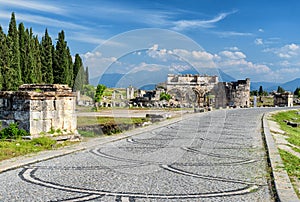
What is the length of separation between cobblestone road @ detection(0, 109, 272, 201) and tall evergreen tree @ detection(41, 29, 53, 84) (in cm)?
4362

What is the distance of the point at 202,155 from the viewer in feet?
33.3

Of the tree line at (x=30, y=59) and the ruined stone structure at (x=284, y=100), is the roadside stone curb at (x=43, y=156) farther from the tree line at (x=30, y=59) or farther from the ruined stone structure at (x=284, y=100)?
the ruined stone structure at (x=284, y=100)

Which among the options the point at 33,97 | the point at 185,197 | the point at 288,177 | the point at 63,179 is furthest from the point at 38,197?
the point at 33,97

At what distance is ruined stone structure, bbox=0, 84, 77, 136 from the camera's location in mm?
11469

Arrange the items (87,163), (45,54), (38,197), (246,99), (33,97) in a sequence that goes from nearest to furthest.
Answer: (38,197) → (87,163) → (33,97) → (45,54) → (246,99)

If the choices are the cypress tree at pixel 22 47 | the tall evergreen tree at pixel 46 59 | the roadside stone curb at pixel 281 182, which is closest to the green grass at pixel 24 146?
the roadside stone curb at pixel 281 182

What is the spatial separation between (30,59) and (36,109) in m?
38.0

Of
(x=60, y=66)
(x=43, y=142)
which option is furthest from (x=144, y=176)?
(x=60, y=66)

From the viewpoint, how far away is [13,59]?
4384cm

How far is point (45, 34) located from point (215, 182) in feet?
170

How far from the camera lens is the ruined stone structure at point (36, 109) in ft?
37.6

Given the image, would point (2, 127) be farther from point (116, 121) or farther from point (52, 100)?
point (116, 121)

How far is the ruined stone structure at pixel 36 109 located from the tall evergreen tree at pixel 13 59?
31729 mm

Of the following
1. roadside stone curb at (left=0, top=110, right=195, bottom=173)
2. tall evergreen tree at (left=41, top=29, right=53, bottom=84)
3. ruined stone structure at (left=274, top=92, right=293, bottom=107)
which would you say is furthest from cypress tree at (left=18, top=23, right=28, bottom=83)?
ruined stone structure at (left=274, top=92, right=293, bottom=107)
